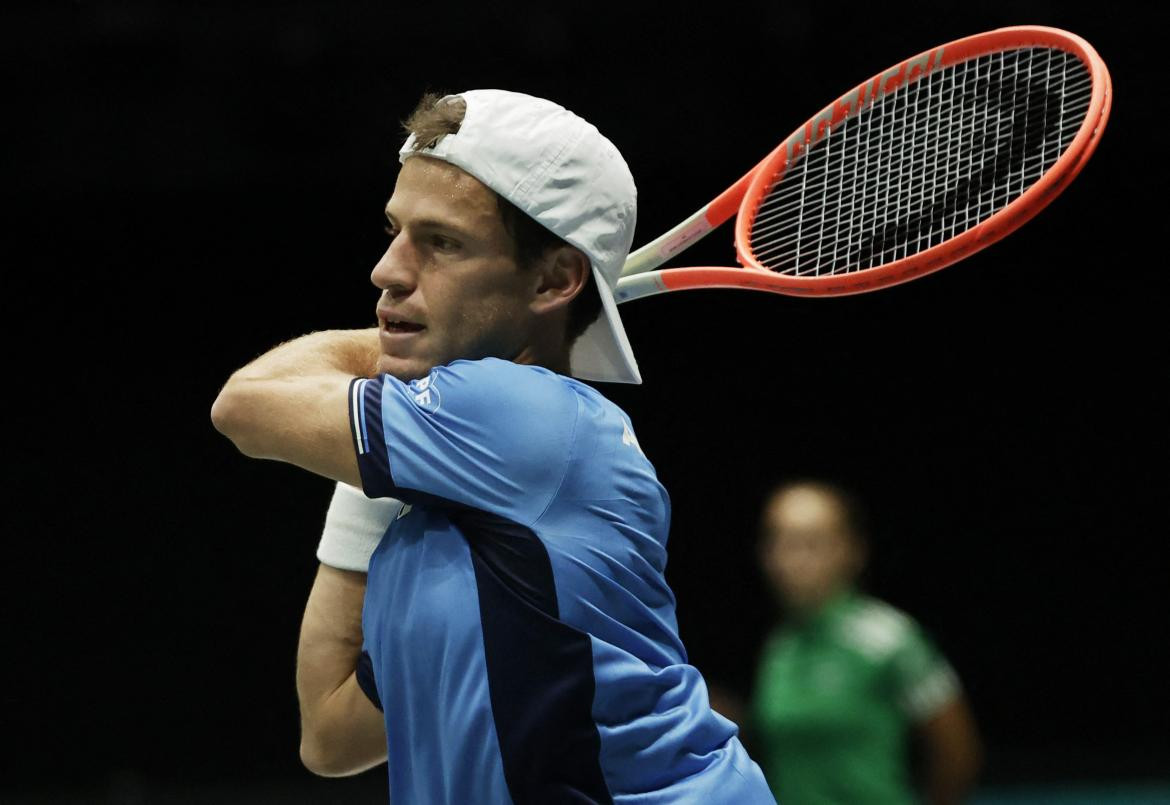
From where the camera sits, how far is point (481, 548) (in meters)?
1.79

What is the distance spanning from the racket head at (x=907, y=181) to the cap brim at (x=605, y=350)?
26cm

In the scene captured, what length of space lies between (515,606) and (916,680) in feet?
10.3

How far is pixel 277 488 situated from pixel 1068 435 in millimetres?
3583

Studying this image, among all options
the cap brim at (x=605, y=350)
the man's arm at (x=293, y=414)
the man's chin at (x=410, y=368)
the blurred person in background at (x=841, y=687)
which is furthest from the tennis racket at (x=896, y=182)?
the blurred person in background at (x=841, y=687)

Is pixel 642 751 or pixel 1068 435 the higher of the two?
pixel 642 751

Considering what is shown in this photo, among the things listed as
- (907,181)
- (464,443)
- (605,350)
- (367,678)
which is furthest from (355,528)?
(907,181)

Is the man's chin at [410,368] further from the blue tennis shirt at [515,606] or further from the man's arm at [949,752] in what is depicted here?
the man's arm at [949,752]

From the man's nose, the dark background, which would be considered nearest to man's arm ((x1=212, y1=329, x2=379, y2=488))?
the man's nose

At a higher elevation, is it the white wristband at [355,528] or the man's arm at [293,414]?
the man's arm at [293,414]

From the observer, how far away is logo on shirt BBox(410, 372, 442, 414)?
178 centimetres

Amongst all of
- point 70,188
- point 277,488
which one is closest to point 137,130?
point 70,188

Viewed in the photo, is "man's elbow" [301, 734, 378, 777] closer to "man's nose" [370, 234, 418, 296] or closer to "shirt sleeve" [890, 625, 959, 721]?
"man's nose" [370, 234, 418, 296]

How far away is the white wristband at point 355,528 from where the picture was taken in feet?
6.47

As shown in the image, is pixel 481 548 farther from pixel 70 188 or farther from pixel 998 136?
pixel 70 188
